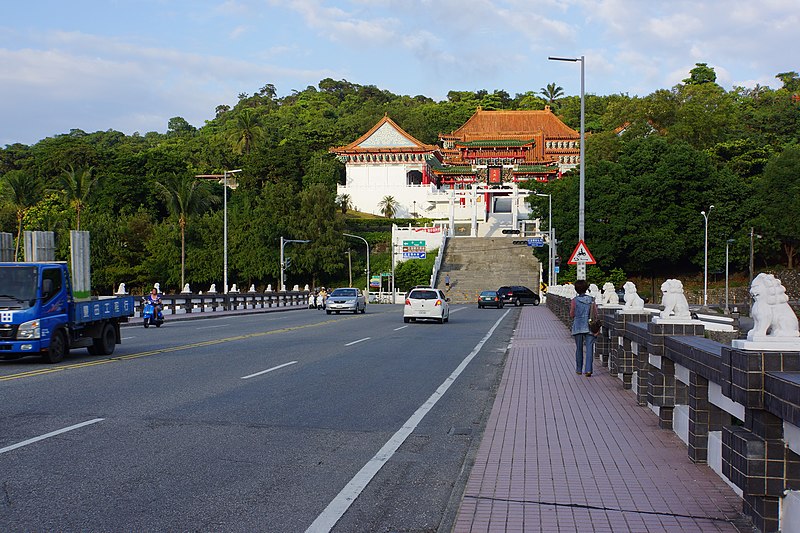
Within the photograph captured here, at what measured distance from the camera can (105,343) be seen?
19.3 meters

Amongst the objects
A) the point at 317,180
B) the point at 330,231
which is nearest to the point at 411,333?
the point at 330,231

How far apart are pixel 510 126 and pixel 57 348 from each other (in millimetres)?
105060

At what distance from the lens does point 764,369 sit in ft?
17.9

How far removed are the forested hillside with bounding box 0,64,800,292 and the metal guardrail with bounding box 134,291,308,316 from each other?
20869 mm

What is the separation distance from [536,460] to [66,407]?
661cm

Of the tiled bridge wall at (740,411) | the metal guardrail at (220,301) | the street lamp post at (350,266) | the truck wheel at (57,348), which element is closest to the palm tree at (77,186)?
the street lamp post at (350,266)

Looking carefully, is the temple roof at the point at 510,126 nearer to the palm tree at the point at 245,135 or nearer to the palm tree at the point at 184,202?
the palm tree at the point at 245,135

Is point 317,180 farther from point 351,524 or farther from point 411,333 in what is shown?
point 351,524

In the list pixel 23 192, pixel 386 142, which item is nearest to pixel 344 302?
pixel 23 192

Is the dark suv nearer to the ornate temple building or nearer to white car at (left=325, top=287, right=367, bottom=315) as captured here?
white car at (left=325, top=287, right=367, bottom=315)

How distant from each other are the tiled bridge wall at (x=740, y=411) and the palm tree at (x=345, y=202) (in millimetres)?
103064

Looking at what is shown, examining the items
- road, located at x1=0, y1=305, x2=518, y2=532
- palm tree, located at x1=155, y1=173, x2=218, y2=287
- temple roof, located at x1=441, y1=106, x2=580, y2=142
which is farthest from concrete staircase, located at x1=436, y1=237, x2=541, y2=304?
road, located at x1=0, y1=305, x2=518, y2=532

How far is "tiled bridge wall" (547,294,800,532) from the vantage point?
5.24 meters

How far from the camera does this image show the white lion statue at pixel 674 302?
9727 mm
